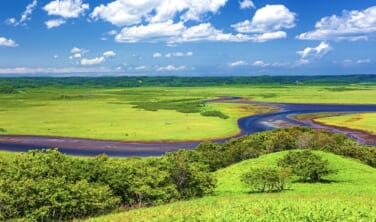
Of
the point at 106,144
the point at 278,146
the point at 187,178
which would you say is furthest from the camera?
the point at 106,144

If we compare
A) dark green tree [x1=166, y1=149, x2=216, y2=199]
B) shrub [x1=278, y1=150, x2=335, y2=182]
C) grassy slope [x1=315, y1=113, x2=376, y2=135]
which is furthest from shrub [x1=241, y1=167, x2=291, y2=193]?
grassy slope [x1=315, y1=113, x2=376, y2=135]

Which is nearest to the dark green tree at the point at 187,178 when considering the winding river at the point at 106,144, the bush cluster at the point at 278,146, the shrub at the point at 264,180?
the shrub at the point at 264,180

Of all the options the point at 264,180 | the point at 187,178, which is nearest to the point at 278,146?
the point at 264,180

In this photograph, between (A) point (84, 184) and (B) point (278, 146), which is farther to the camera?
(B) point (278, 146)

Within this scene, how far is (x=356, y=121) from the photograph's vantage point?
5408 inches

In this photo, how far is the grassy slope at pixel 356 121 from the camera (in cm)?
A: 12539

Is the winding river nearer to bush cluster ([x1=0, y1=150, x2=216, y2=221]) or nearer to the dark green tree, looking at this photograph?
the dark green tree

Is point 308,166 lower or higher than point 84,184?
lower

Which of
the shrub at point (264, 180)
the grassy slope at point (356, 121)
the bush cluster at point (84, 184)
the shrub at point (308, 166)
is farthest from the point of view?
the grassy slope at point (356, 121)

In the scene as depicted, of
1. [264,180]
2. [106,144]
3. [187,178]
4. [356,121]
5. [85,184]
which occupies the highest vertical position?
[85,184]

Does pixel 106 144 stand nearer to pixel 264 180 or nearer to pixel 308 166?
pixel 308 166

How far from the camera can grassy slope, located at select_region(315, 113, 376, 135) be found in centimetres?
12539

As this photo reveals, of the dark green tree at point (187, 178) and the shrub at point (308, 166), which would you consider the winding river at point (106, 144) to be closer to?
the shrub at point (308, 166)

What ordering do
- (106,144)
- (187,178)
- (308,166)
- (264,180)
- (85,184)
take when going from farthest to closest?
(106,144), (308,166), (264,180), (187,178), (85,184)
